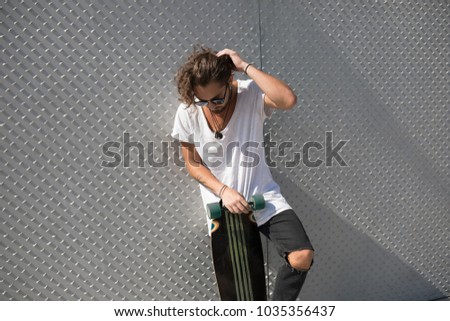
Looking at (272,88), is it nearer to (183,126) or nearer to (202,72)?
(202,72)

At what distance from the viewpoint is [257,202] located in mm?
2682

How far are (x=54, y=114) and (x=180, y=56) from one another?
0.81 m

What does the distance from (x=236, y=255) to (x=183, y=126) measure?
782mm

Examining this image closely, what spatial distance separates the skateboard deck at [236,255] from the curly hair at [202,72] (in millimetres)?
680

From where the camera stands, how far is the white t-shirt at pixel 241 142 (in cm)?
279

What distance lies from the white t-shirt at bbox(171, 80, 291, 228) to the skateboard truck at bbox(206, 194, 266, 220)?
7 centimetres

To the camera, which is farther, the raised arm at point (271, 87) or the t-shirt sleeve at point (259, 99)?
the t-shirt sleeve at point (259, 99)

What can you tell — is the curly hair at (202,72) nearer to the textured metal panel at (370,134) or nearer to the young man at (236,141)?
the young man at (236,141)

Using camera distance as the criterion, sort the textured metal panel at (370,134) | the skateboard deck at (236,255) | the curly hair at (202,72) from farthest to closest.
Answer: the textured metal panel at (370,134), the skateboard deck at (236,255), the curly hair at (202,72)

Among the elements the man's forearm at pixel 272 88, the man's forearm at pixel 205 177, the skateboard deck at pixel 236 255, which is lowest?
the skateboard deck at pixel 236 255

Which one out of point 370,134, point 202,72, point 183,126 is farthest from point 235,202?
point 370,134

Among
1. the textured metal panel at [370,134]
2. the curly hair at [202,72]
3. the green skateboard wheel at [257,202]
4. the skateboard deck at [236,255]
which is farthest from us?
the textured metal panel at [370,134]

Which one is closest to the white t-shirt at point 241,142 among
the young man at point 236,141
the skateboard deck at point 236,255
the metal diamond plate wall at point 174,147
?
the young man at point 236,141

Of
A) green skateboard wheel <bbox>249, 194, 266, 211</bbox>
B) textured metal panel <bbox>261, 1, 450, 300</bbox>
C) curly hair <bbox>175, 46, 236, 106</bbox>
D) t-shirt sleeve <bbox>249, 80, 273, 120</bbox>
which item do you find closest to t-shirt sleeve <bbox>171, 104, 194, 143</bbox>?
curly hair <bbox>175, 46, 236, 106</bbox>
